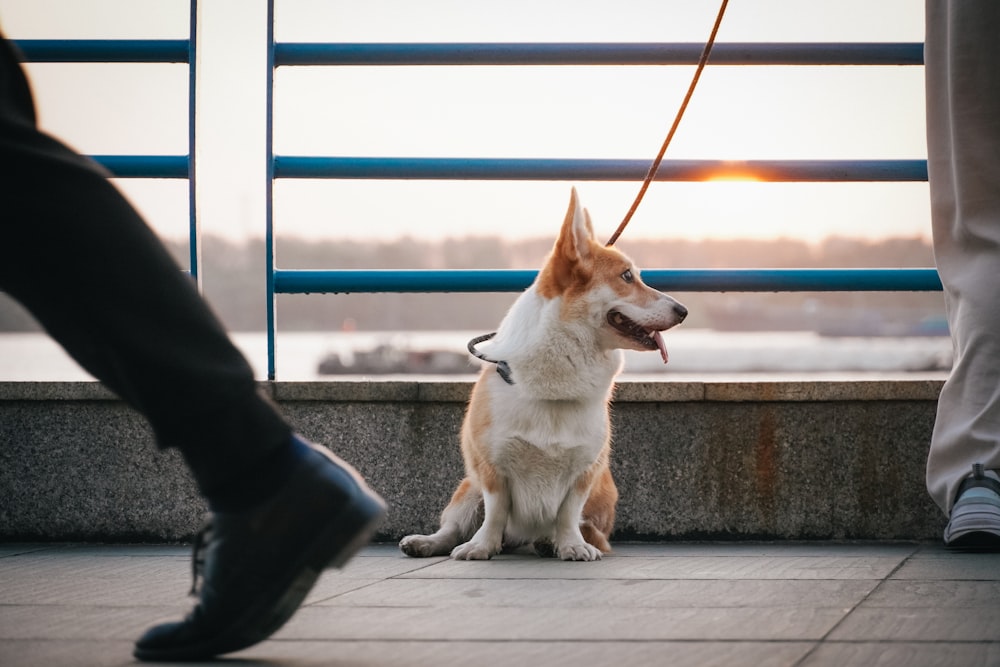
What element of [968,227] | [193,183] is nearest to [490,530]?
[193,183]

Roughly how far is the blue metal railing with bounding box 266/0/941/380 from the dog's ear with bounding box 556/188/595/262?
18 centimetres

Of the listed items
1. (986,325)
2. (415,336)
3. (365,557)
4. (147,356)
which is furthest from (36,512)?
(415,336)

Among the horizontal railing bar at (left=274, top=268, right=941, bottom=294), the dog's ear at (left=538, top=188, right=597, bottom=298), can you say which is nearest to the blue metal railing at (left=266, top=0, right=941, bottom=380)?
the horizontal railing bar at (left=274, top=268, right=941, bottom=294)

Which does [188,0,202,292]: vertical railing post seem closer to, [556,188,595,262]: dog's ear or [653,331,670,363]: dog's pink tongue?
[556,188,595,262]: dog's ear

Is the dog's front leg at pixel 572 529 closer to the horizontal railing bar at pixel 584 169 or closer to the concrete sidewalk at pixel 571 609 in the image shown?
the concrete sidewalk at pixel 571 609

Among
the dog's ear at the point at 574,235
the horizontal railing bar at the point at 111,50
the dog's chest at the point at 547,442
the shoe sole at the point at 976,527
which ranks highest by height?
the horizontal railing bar at the point at 111,50

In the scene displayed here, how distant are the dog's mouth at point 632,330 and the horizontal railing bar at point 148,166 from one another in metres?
1.46

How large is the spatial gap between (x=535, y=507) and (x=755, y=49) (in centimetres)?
172

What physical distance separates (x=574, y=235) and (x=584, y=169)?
263 mm

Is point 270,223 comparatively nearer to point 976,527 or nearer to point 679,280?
point 679,280

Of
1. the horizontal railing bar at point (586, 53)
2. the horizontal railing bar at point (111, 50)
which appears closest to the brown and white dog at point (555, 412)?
the horizontal railing bar at point (586, 53)

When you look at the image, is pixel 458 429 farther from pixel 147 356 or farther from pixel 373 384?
pixel 147 356

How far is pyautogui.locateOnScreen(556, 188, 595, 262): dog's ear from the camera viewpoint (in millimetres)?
3633

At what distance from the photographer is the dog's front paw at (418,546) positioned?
10.9 ft
